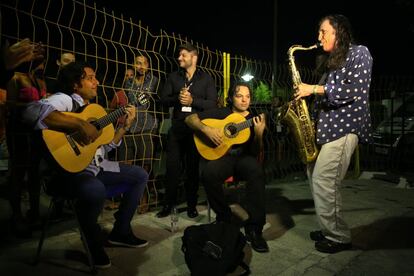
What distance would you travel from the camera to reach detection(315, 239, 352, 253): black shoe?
3.40 meters

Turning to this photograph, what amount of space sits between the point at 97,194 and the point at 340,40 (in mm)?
2652

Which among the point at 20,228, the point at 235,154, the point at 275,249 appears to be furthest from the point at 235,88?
the point at 20,228

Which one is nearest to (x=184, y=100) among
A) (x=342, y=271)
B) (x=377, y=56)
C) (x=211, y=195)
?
(x=211, y=195)

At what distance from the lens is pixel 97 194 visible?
2.93 m

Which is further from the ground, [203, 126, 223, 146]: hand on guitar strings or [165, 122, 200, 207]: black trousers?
[203, 126, 223, 146]: hand on guitar strings

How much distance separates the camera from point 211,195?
381 centimetres

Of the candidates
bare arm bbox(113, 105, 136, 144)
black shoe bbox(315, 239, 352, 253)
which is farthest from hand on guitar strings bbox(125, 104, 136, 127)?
black shoe bbox(315, 239, 352, 253)

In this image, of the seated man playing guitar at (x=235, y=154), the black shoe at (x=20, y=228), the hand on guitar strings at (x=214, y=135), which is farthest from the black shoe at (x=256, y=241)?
the black shoe at (x=20, y=228)

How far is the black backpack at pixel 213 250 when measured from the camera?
9.20ft

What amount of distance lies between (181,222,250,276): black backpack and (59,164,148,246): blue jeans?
77 cm

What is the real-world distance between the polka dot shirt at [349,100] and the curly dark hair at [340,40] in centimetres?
5

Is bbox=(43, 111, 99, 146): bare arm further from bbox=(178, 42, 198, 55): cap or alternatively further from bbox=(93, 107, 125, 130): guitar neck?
bbox=(178, 42, 198, 55): cap

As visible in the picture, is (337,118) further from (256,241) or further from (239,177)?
(256,241)

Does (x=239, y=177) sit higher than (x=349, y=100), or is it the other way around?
(x=349, y=100)
